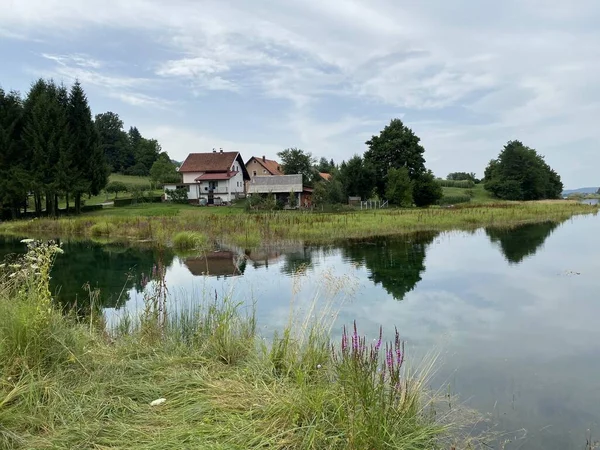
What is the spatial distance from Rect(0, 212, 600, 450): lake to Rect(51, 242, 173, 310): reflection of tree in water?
0.16 ft

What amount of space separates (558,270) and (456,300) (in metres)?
5.86

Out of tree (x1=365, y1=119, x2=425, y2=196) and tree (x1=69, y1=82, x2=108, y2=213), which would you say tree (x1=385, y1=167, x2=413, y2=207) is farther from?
tree (x1=69, y1=82, x2=108, y2=213)

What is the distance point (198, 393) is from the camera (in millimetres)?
4176

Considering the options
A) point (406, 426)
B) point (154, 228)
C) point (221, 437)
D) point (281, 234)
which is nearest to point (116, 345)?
point (221, 437)

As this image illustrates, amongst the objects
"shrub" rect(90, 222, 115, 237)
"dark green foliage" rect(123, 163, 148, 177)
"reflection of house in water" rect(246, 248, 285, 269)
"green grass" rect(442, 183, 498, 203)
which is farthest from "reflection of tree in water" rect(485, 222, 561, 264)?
"dark green foliage" rect(123, 163, 148, 177)

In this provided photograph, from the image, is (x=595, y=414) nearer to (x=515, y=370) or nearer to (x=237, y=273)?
(x=515, y=370)

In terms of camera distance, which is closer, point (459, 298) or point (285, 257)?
point (459, 298)

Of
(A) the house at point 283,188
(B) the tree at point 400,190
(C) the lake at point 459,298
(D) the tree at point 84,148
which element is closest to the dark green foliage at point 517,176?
(B) the tree at point 400,190

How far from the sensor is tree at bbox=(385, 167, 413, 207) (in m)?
47.2

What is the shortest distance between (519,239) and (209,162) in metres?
42.9

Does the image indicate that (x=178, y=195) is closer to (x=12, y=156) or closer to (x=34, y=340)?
(x=12, y=156)

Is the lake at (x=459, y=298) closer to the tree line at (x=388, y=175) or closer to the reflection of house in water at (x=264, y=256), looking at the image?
the reflection of house in water at (x=264, y=256)

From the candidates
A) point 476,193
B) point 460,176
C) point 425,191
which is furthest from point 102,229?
point 460,176

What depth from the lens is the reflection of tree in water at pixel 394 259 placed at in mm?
12573
